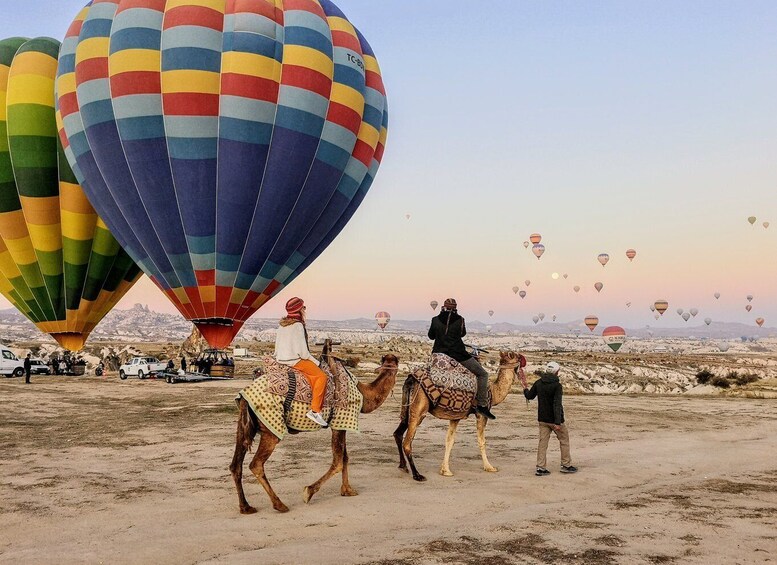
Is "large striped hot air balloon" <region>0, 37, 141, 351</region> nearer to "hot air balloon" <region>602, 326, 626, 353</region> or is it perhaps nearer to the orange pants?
the orange pants

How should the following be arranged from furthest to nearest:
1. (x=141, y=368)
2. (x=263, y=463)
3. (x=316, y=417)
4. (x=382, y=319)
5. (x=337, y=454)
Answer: (x=382, y=319), (x=141, y=368), (x=337, y=454), (x=316, y=417), (x=263, y=463)

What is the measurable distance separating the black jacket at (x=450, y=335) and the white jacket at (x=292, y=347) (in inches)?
116

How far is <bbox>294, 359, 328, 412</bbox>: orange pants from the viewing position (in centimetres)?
938

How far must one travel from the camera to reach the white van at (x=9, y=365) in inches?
1574

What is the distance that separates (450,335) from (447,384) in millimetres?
924

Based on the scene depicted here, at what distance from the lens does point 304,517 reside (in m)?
8.68

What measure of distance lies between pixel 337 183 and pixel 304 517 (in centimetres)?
1561

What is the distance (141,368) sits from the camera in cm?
3944

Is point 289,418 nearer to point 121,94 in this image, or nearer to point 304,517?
point 304,517

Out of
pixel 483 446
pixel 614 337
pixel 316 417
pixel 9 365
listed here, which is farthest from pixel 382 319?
pixel 316 417

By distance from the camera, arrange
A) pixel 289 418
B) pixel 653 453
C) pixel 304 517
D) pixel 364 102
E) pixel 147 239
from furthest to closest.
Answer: pixel 364 102
pixel 147 239
pixel 653 453
pixel 289 418
pixel 304 517

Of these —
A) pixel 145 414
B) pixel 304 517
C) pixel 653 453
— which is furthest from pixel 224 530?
pixel 145 414

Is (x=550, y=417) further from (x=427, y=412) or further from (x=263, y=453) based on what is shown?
(x=263, y=453)

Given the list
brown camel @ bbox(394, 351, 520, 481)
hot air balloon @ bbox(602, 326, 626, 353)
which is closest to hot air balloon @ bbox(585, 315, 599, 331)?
hot air balloon @ bbox(602, 326, 626, 353)
